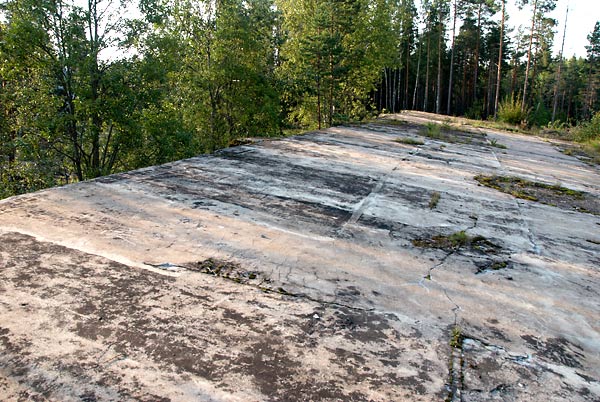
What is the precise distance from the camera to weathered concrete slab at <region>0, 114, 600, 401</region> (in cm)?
100

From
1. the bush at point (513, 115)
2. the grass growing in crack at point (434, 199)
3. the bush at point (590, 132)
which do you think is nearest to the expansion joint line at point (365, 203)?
the grass growing in crack at point (434, 199)

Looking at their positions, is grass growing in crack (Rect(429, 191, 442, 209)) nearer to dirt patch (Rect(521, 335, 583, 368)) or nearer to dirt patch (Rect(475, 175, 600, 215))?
dirt patch (Rect(475, 175, 600, 215))

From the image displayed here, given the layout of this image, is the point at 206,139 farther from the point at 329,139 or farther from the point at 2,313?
the point at 2,313

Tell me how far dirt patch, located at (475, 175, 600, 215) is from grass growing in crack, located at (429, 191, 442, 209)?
786mm

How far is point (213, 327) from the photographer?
1.18m

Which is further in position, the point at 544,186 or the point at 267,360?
the point at 544,186

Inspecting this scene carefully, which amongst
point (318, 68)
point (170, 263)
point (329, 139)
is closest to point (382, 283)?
point (170, 263)

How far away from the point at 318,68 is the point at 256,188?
431 inches

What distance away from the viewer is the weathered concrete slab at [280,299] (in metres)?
1.00

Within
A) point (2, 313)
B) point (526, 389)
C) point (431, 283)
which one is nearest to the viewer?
point (526, 389)

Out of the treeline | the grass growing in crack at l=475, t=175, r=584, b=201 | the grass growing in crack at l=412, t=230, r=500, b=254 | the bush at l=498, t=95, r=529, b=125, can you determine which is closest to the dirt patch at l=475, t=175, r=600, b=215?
the grass growing in crack at l=475, t=175, r=584, b=201

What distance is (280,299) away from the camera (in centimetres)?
137

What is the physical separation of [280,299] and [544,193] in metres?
3.27

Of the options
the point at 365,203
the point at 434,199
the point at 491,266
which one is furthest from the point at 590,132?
the point at 491,266
